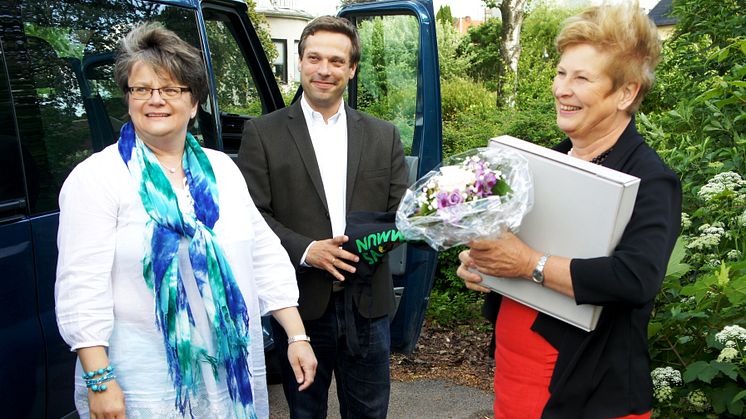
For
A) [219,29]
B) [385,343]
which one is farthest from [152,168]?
[219,29]

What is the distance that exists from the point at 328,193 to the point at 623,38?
53.0 inches

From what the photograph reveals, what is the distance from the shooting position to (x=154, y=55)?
208 centimetres

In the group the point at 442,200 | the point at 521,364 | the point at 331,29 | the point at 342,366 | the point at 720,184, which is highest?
the point at 331,29

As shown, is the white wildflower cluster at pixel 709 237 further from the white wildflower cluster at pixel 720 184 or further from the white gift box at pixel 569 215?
the white gift box at pixel 569 215

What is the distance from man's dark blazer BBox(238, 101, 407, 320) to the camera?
109 inches

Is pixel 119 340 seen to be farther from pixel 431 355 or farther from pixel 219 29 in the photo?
pixel 431 355

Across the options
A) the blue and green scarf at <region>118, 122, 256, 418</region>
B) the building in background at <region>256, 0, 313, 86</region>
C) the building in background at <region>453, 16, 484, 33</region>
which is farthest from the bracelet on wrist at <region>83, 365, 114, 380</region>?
the building in background at <region>256, 0, 313, 86</region>

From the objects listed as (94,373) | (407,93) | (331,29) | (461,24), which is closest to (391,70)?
(407,93)

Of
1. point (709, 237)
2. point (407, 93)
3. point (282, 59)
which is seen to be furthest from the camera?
point (282, 59)

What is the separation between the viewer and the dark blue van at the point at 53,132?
7.91 feet

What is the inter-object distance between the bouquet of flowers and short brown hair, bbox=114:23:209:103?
2.69ft

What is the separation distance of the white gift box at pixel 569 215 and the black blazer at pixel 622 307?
5 cm

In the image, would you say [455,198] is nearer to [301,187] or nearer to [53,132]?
[301,187]

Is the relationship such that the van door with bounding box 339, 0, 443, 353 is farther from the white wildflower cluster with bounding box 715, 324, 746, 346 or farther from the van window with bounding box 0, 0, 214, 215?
the white wildflower cluster with bounding box 715, 324, 746, 346
